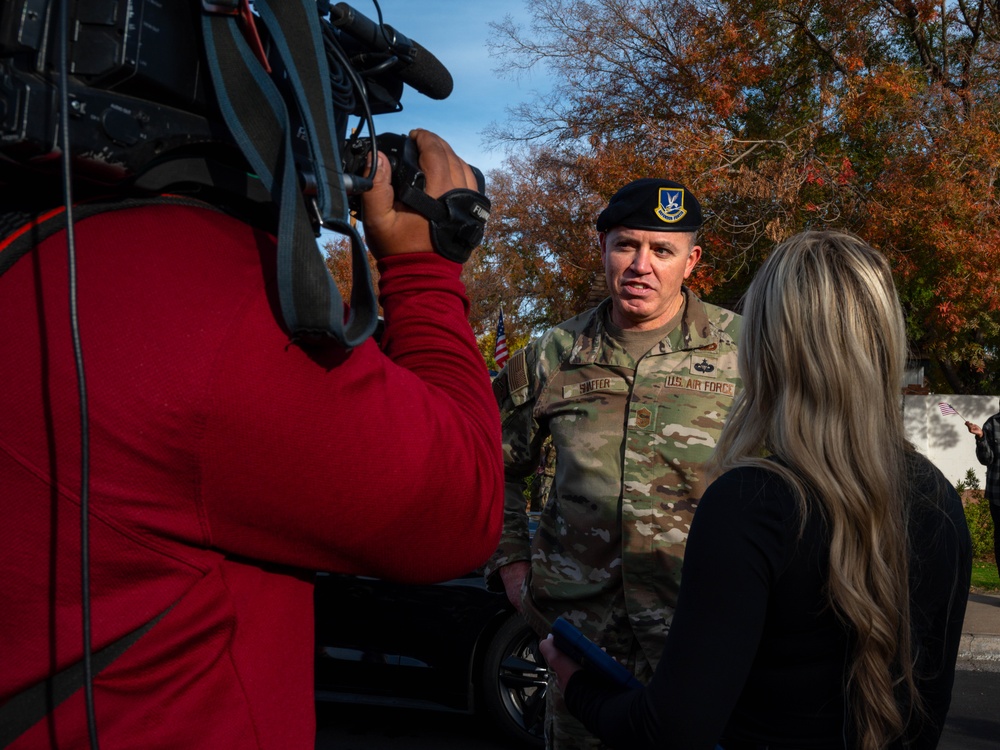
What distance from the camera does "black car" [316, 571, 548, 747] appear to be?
5.54 metres

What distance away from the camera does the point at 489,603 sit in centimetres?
567

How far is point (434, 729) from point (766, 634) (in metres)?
4.65

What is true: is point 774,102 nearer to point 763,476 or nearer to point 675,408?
point 675,408

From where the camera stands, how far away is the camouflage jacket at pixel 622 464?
284cm

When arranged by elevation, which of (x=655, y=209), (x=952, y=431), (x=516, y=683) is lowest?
(x=516, y=683)

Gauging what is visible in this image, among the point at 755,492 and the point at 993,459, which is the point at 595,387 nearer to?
the point at 755,492

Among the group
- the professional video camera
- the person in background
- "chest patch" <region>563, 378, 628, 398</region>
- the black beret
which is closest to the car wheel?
"chest patch" <region>563, 378, 628, 398</region>

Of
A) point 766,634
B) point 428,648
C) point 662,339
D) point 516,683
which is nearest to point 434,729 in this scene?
point 428,648

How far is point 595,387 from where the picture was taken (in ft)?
10.2

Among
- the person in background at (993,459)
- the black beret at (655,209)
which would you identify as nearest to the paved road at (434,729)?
the person in background at (993,459)

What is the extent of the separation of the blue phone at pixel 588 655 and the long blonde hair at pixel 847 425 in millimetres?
393

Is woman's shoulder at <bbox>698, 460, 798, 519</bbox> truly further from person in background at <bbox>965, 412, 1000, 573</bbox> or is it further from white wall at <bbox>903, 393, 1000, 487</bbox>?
white wall at <bbox>903, 393, 1000, 487</bbox>

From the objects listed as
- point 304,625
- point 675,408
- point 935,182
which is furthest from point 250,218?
point 935,182

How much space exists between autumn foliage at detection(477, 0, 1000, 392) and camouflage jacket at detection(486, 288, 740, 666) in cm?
950
